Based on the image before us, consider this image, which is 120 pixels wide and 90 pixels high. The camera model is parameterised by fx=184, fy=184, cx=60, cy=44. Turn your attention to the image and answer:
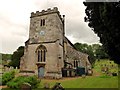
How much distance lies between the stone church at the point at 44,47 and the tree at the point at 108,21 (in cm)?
1805

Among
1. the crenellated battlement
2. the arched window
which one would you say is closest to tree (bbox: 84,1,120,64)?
the arched window

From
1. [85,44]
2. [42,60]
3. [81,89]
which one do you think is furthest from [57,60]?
[85,44]

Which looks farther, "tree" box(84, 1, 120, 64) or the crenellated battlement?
the crenellated battlement

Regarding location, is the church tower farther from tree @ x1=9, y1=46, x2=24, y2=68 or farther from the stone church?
Answer: tree @ x1=9, y1=46, x2=24, y2=68

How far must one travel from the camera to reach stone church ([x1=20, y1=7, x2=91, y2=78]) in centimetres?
3532

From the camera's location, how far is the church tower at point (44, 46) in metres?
35.3

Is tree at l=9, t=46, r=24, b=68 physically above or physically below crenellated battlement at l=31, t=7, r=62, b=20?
below

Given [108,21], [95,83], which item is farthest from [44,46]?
[108,21]

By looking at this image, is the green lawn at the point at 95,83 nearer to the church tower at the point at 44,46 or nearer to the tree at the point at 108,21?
the tree at the point at 108,21

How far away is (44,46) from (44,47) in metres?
0.21

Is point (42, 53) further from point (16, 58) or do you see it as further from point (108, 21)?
point (16, 58)

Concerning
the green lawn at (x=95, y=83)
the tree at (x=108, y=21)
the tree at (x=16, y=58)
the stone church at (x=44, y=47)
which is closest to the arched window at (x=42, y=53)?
the stone church at (x=44, y=47)

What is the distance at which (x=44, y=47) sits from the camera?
36.8m

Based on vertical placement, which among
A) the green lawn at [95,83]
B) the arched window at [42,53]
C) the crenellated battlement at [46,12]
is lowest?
the green lawn at [95,83]
